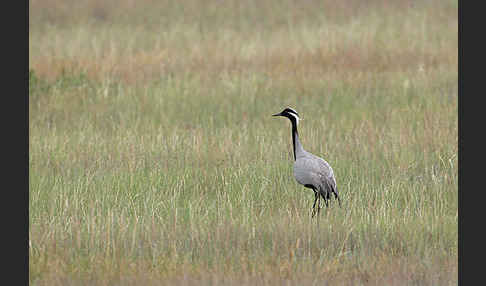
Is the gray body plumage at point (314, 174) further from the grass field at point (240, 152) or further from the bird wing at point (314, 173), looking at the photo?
the grass field at point (240, 152)

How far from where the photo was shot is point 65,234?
271 inches

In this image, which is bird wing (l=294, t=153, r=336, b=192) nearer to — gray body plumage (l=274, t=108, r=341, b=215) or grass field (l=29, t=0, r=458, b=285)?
→ gray body plumage (l=274, t=108, r=341, b=215)

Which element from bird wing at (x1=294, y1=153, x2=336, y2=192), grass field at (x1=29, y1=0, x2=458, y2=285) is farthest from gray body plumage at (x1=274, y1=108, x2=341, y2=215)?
grass field at (x1=29, y1=0, x2=458, y2=285)

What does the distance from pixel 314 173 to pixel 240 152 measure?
2.76m

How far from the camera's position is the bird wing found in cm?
707

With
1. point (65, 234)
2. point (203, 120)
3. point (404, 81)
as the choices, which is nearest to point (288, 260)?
point (65, 234)

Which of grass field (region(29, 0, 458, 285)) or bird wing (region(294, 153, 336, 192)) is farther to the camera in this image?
bird wing (region(294, 153, 336, 192))

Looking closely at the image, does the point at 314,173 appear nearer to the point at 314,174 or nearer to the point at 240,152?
the point at 314,174

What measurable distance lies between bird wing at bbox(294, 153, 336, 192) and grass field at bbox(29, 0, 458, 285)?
0.30 meters

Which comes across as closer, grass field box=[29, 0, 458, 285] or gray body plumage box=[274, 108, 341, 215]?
grass field box=[29, 0, 458, 285]

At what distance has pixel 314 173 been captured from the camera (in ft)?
23.2

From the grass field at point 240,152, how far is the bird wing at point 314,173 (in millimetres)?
299

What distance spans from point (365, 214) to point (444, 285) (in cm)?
133

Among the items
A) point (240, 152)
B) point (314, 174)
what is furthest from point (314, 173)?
point (240, 152)
